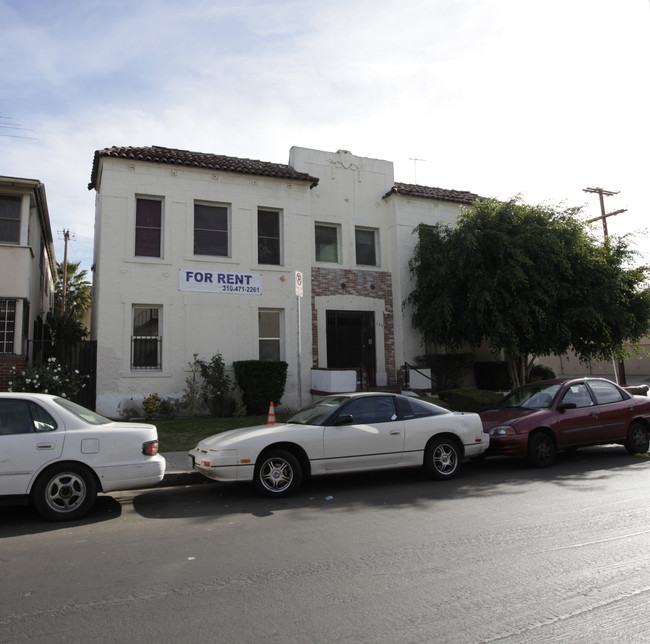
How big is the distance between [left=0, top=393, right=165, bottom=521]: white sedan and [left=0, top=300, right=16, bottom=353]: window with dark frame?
829 cm

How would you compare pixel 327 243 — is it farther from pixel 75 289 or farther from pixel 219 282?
pixel 75 289

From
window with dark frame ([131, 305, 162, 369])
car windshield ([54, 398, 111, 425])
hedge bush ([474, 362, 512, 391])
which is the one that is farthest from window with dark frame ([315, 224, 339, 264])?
car windshield ([54, 398, 111, 425])

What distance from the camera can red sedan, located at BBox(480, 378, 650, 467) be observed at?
9.03 m

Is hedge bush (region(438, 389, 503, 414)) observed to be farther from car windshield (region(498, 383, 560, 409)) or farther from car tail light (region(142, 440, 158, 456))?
car tail light (region(142, 440, 158, 456))

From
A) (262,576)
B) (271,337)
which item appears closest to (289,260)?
(271,337)

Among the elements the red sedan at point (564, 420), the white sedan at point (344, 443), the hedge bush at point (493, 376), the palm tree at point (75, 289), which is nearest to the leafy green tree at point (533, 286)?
the hedge bush at point (493, 376)

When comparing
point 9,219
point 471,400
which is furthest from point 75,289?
point 471,400

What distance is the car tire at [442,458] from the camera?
8.03 meters

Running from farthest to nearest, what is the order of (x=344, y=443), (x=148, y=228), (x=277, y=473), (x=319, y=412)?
(x=148, y=228)
(x=319, y=412)
(x=344, y=443)
(x=277, y=473)

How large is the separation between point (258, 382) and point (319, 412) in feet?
21.9

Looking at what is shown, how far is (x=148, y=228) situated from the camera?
1522 cm

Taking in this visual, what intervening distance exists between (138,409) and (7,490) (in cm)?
854

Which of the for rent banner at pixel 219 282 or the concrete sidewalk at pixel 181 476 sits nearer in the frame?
the concrete sidewalk at pixel 181 476

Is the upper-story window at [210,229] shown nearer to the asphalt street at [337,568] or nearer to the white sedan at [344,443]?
the white sedan at [344,443]
